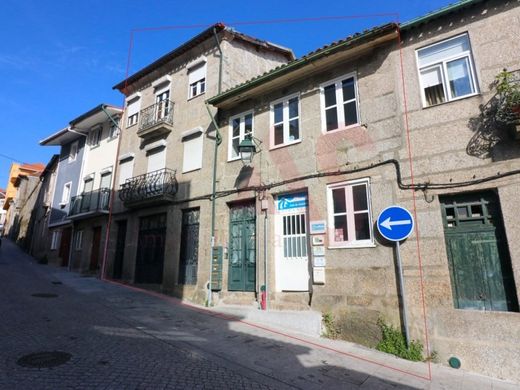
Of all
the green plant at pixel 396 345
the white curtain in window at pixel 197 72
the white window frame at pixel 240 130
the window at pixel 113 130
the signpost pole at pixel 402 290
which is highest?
the white curtain in window at pixel 197 72

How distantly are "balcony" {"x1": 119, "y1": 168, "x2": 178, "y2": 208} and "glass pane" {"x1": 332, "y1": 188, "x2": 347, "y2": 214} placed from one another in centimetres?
Answer: 650

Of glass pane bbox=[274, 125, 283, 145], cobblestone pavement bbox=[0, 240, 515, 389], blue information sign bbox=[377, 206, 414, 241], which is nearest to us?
cobblestone pavement bbox=[0, 240, 515, 389]

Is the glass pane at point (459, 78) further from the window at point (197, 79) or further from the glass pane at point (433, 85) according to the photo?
the window at point (197, 79)

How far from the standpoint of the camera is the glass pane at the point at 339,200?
7.87 m

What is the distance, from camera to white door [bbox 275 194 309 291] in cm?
845

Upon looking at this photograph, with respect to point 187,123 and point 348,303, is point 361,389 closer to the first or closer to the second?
point 348,303

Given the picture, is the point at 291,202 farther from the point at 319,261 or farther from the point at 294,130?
the point at 294,130

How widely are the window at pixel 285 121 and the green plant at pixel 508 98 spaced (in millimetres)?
4571

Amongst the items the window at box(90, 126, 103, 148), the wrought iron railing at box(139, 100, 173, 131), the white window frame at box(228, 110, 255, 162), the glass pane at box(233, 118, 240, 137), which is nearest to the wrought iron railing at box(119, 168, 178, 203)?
the wrought iron railing at box(139, 100, 173, 131)

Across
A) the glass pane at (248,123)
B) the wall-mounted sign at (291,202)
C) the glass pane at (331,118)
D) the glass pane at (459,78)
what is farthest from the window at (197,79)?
the glass pane at (459,78)

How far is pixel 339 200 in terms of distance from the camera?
7.98 m

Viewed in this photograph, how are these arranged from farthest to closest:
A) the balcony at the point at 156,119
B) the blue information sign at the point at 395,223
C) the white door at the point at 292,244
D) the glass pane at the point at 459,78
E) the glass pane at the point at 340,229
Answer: the balcony at the point at 156,119 → the white door at the point at 292,244 → the glass pane at the point at 340,229 → the glass pane at the point at 459,78 → the blue information sign at the point at 395,223

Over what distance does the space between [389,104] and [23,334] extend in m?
8.71

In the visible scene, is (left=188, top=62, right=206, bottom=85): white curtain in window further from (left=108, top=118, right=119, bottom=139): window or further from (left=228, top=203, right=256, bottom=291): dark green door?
(left=228, top=203, right=256, bottom=291): dark green door
